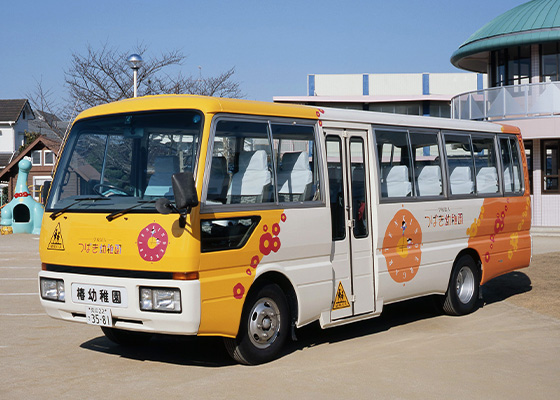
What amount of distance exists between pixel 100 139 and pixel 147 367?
242cm

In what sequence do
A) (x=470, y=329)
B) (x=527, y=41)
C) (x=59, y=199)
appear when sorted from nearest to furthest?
(x=59, y=199), (x=470, y=329), (x=527, y=41)

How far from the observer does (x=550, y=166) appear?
29766 mm

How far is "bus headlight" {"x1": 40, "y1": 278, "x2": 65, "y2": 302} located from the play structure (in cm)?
2422

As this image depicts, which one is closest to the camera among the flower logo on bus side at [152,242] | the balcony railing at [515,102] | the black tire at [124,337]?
the flower logo on bus side at [152,242]

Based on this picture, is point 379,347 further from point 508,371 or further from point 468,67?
point 468,67

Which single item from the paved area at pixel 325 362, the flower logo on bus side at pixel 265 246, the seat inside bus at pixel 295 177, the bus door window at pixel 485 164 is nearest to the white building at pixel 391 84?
the bus door window at pixel 485 164

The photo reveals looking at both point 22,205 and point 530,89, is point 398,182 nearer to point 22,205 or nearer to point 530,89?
point 530,89

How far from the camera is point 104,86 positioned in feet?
111

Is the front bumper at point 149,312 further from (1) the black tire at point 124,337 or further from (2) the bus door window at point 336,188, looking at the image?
(2) the bus door window at point 336,188

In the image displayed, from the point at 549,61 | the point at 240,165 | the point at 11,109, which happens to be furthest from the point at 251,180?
the point at 11,109

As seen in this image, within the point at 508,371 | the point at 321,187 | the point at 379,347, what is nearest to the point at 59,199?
the point at 321,187

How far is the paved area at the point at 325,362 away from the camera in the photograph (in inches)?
268

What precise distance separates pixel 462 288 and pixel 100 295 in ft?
19.1

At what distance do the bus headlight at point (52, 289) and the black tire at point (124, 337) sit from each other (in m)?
0.91
